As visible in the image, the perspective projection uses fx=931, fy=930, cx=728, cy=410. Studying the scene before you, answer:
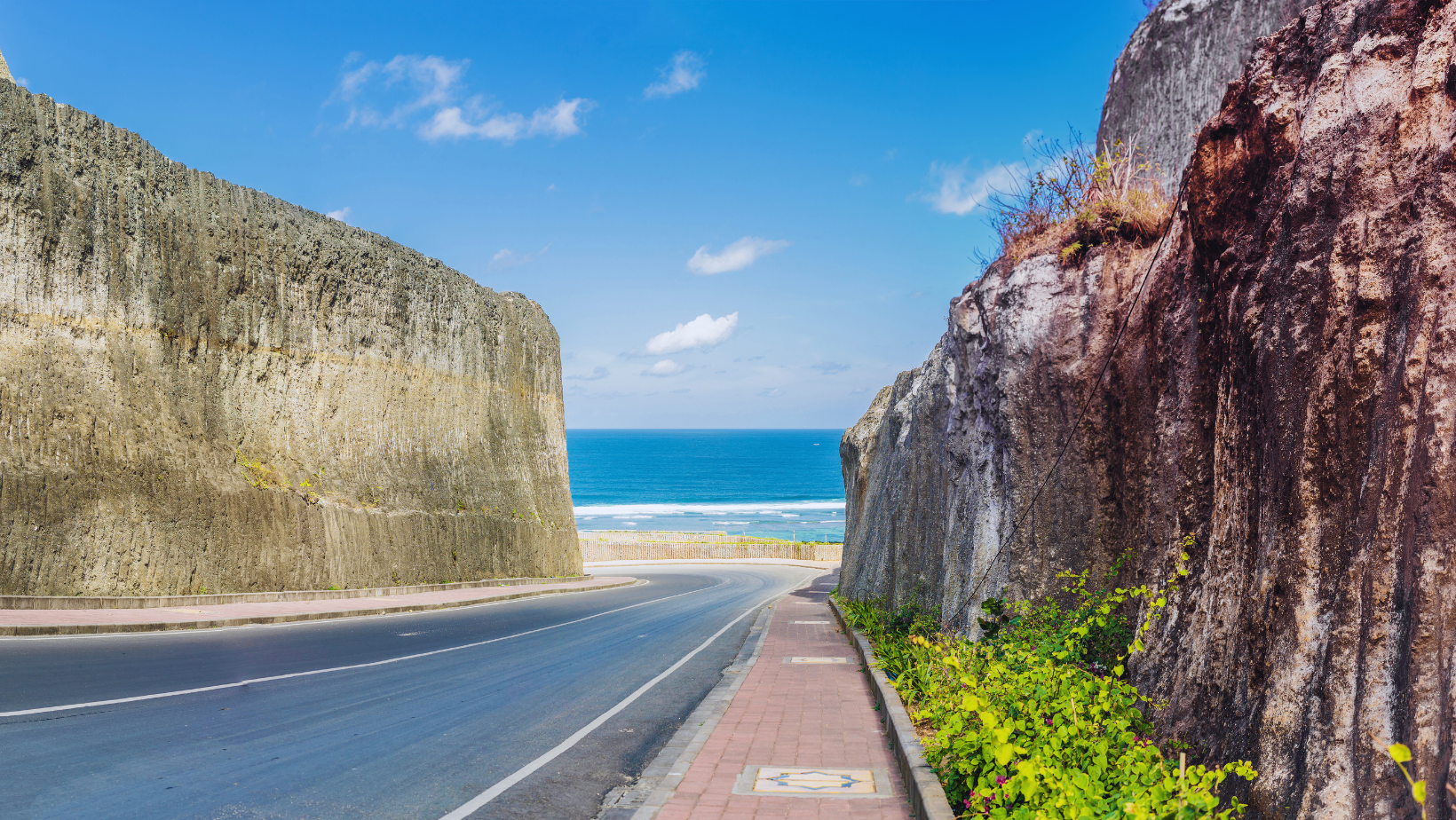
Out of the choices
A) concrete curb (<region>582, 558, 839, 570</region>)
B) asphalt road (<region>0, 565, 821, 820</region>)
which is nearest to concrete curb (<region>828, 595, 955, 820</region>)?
asphalt road (<region>0, 565, 821, 820</region>)

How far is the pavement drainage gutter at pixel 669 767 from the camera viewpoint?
6039 mm

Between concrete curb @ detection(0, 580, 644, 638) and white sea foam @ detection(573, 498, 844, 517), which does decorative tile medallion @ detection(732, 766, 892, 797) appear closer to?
concrete curb @ detection(0, 580, 644, 638)

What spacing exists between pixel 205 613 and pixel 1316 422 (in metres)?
19.2

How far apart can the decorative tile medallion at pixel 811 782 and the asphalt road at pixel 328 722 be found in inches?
43.7

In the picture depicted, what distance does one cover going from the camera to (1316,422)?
420cm

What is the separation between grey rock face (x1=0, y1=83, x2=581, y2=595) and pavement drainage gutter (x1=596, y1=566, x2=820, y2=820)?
47.9ft

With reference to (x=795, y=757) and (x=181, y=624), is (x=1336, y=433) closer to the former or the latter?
(x=795, y=757)

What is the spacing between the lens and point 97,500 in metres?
18.8

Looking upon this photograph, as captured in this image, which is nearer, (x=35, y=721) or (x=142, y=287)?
(x=35, y=721)

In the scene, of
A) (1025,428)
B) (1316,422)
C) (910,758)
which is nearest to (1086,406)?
(1025,428)

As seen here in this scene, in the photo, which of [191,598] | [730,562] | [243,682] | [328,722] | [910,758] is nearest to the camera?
[910,758]

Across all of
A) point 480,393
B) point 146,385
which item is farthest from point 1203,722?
point 480,393

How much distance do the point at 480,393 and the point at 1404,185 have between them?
33.3 metres

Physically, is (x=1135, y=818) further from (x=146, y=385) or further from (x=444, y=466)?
(x=444, y=466)
